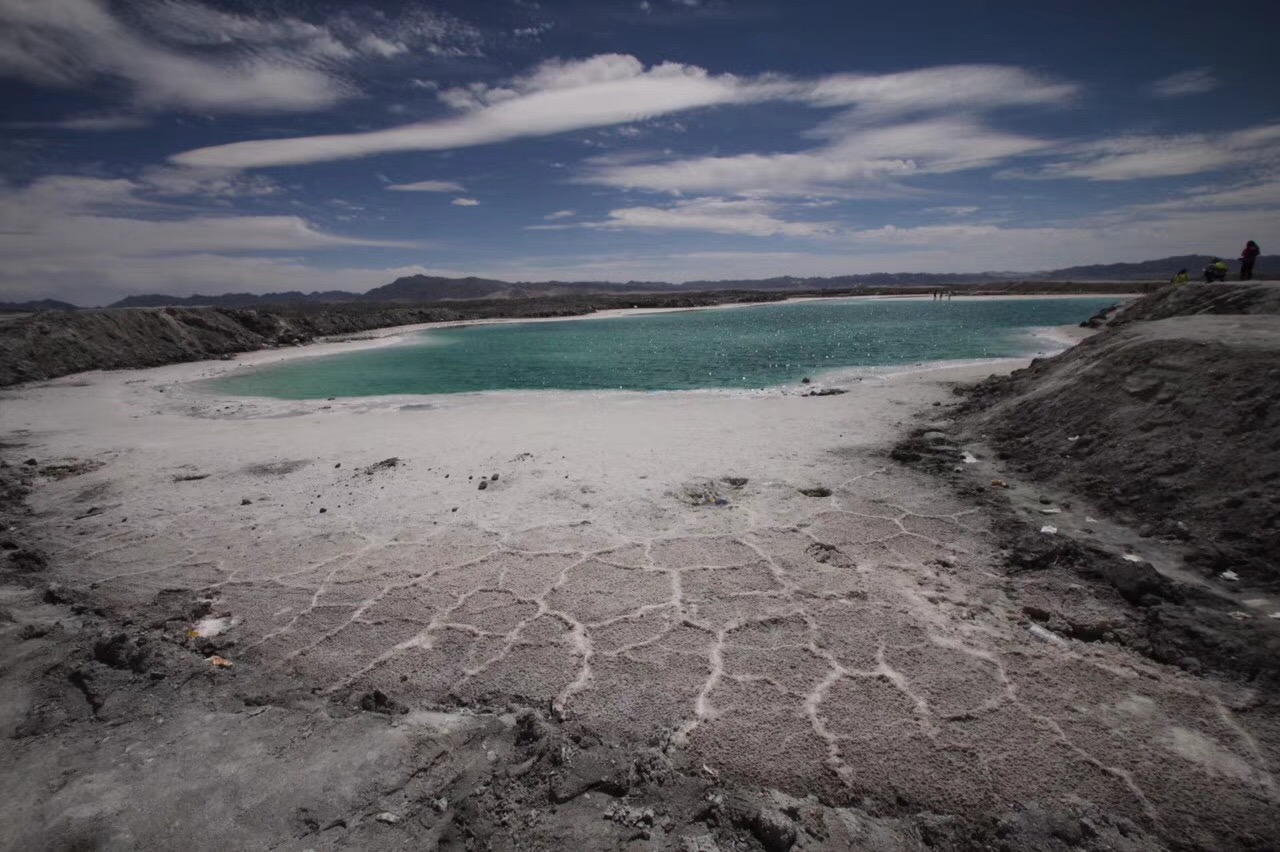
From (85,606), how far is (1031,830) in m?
8.56

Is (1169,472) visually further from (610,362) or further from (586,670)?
(610,362)

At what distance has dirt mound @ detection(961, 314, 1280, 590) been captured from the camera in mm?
5859

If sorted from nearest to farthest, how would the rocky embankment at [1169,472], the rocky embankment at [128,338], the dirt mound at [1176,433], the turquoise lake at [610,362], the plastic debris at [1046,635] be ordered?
the plastic debris at [1046,635]
the rocky embankment at [1169,472]
the dirt mound at [1176,433]
the turquoise lake at [610,362]
the rocky embankment at [128,338]

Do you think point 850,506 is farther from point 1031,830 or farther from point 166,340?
point 166,340

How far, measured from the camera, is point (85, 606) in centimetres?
570

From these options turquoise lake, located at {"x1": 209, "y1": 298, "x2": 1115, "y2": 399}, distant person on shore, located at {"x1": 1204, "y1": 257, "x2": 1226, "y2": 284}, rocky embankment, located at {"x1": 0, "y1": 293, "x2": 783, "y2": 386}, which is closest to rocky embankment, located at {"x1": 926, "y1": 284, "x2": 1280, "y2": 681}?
distant person on shore, located at {"x1": 1204, "y1": 257, "x2": 1226, "y2": 284}

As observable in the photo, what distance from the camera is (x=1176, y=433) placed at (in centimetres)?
739

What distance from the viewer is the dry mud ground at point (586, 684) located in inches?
130

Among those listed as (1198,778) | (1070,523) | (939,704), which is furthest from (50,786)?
(1070,523)

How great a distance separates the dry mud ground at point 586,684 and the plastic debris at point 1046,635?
0.05m

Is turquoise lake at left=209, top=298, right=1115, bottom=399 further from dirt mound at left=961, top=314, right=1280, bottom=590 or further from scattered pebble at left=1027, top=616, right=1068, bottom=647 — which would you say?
scattered pebble at left=1027, top=616, right=1068, bottom=647

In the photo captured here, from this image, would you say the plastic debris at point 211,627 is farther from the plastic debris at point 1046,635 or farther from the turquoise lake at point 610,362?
the turquoise lake at point 610,362

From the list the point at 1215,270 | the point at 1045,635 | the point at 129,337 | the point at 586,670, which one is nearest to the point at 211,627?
the point at 586,670

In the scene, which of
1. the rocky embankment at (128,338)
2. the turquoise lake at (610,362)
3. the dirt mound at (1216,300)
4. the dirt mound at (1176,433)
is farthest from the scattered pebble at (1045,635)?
the rocky embankment at (128,338)
